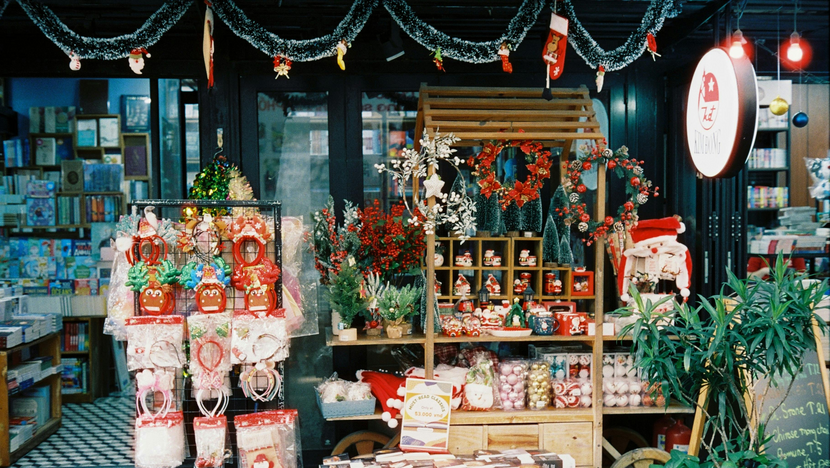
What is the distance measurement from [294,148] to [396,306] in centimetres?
161

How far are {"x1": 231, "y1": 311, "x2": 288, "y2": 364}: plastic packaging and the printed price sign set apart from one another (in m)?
0.93

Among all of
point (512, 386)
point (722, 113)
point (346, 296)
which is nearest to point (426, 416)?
point (512, 386)

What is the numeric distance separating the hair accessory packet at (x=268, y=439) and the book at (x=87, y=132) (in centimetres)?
498

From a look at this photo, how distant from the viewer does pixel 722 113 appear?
3.62m

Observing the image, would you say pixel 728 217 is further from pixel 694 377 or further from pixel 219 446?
pixel 219 446

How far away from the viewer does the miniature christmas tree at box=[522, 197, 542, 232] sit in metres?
4.56

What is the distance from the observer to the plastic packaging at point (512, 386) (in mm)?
4293

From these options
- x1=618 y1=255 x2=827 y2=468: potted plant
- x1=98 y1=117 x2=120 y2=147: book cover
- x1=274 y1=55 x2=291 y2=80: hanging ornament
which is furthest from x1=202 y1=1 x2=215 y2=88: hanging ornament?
x1=98 y1=117 x2=120 y2=147: book cover

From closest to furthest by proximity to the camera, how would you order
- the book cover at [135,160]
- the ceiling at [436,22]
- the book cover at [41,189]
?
the ceiling at [436,22]
the book cover at [41,189]
the book cover at [135,160]

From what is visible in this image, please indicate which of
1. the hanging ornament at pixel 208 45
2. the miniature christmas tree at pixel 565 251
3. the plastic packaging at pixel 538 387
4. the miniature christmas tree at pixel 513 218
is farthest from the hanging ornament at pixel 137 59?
the plastic packaging at pixel 538 387

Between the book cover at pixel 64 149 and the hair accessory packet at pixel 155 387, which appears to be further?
the book cover at pixel 64 149

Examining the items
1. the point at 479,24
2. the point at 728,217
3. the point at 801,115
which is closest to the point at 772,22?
the point at 801,115

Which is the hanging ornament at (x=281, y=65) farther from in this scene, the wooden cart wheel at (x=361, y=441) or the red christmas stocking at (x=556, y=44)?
the wooden cart wheel at (x=361, y=441)

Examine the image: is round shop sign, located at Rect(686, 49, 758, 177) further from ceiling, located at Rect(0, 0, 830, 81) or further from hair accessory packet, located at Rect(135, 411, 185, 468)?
hair accessory packet, located at Rect(135, 411, 185, 468)
